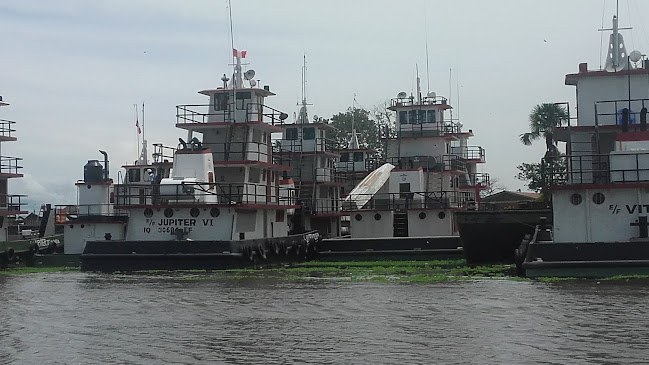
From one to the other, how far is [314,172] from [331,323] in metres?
27.0

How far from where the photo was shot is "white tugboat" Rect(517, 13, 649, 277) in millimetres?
23812

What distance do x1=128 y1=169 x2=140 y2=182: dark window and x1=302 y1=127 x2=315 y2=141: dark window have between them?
7964 mm

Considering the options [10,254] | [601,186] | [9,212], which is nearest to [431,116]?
[9,212]

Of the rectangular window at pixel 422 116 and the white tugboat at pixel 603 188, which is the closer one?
the white tugboat at pixel 603 188

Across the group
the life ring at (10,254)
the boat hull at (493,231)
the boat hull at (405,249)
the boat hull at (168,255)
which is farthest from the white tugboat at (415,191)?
the life ring at (10,254)

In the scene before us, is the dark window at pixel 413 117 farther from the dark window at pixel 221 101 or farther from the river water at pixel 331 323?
the river water at pixel 331 323

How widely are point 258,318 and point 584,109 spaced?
46.9 ft

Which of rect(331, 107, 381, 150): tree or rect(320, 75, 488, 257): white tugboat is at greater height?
rect(331, 107, 381, 150): tree

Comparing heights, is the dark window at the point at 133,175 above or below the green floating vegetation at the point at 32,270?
above

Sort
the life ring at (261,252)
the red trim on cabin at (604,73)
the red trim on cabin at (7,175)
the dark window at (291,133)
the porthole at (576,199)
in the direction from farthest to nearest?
1. the dark window at (291,133)
2. the red trim on cabin at (7,175)
3. the life ring at (261,252)
4. the red trim on cabin at (604,73)
5. the porthole at (576,199)

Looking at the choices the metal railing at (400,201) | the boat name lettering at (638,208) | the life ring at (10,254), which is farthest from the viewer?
the metal railing at (400,201)

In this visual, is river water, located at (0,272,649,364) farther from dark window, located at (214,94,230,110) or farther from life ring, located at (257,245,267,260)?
dark window, located at (214,94,230,110)

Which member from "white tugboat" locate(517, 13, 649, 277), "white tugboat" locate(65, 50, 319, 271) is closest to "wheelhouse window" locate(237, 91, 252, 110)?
"white tugboat" locate(65, 50, 319, 271)

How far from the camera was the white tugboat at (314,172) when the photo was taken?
43875 mm
